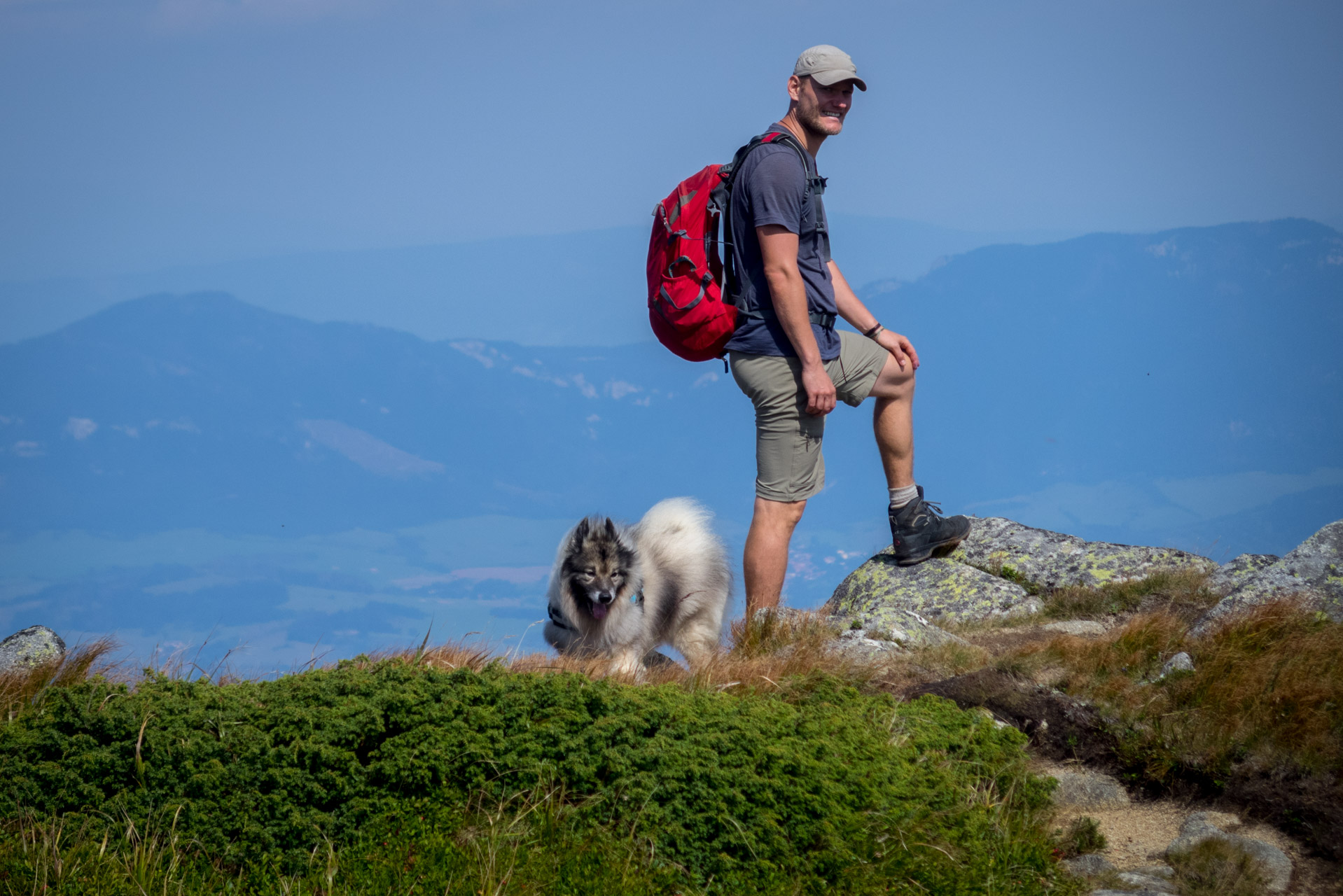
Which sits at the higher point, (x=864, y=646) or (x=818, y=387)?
(x=818, y=387)

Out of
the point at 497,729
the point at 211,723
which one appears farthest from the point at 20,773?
the point at 497,729

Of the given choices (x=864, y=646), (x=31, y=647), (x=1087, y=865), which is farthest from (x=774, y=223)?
(x=31, y=647)

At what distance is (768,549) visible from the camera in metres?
6.84

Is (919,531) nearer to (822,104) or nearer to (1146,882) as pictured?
(822,104)

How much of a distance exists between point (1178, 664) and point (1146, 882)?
6.94 feet

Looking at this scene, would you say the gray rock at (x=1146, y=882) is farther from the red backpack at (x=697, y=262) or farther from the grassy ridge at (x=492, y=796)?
the red backpack at (x=697, y=262)

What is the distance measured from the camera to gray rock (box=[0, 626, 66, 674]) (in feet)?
19.8

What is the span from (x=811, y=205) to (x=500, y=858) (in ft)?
14.1

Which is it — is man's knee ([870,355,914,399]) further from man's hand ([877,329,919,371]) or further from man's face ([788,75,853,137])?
man's face ([788,75,853,137])

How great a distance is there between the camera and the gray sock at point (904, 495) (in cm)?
816

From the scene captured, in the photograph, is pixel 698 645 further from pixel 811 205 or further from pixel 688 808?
pixel 688 808

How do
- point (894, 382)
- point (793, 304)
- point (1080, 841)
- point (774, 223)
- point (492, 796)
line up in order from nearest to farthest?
point (492, 796), point (1080, 841), point (774, 223), point (793, 304), point (894, 382)

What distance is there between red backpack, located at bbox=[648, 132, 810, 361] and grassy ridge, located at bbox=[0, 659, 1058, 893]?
265 cm

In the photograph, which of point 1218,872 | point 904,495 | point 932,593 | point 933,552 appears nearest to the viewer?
point 1218,872
